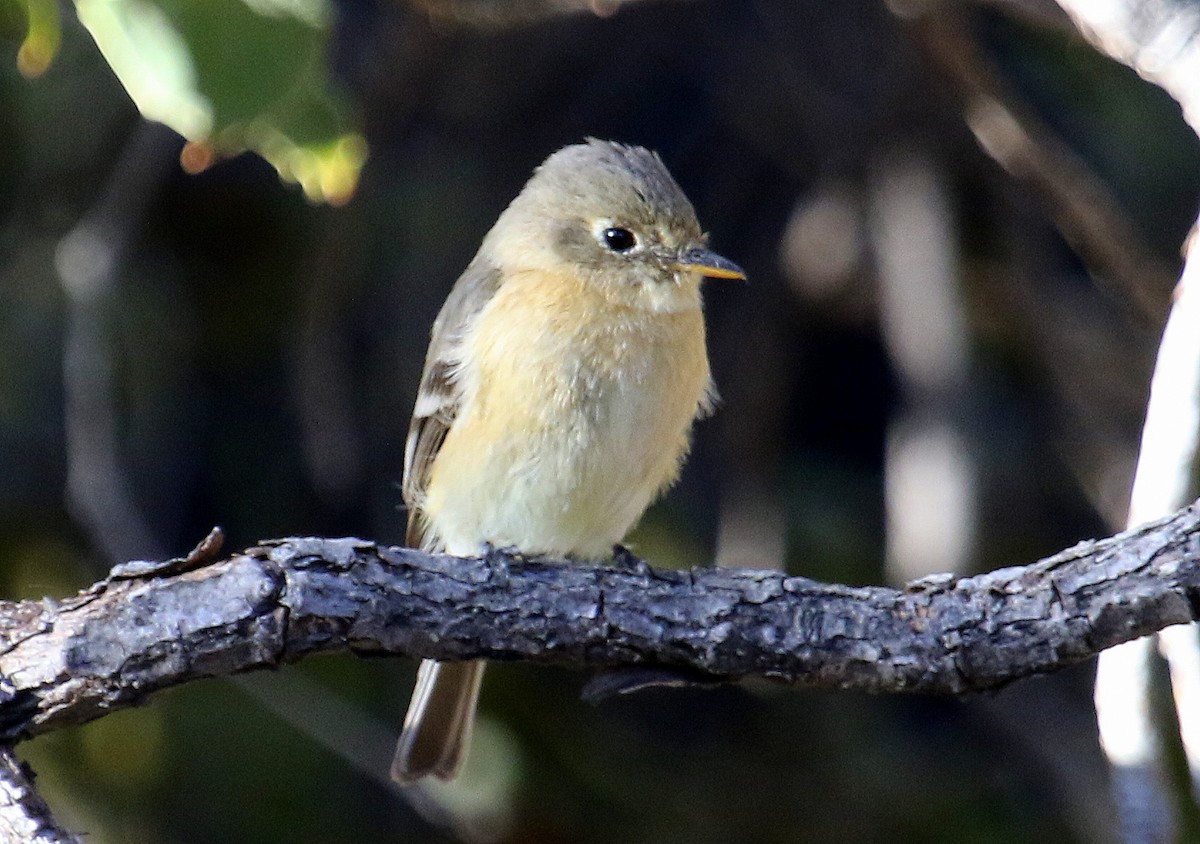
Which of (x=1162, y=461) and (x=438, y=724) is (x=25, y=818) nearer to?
(x=438, y=724)

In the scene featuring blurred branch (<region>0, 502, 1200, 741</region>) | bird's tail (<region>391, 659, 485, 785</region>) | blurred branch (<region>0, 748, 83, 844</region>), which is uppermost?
bird's tail (<region>391, 659, 485, 785</region>)

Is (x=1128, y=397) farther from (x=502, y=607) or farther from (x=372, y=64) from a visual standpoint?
(x=502, y=607)

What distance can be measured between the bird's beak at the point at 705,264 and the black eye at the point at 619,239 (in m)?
0.15

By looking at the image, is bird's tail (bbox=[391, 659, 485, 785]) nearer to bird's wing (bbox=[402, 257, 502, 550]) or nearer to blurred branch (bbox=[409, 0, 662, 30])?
bird's wing (bbox=[402, 257, 502, 550])

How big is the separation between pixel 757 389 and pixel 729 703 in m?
1.18

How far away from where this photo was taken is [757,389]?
5.98 metres

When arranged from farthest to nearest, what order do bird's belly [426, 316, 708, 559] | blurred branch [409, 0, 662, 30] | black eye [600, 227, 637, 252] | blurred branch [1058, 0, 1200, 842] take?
blurred branch [409, 0, 662, 30]
black eye [600, 227, 637, 252]
bird's belly [426, 316, 708, 559]
blurred branch [1058, 0, 1200, 842]

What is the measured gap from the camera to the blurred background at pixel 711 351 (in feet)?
16.5

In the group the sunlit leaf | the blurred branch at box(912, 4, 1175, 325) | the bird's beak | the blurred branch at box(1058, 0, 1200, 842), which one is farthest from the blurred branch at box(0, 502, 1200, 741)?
the blurred branch at box(912, 4, 1175, 325)

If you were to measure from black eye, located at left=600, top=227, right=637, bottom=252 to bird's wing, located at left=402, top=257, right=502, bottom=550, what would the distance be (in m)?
0.35

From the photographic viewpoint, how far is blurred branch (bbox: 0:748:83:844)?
270cm

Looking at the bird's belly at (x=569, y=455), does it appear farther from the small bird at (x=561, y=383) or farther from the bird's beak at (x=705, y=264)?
the bird's beak at (x=705, y=264)

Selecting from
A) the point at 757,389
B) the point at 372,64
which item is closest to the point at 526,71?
the point at 372,64

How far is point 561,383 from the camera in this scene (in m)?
4.03
